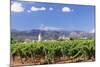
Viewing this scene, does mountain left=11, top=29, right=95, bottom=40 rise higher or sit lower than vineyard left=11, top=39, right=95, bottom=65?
higher

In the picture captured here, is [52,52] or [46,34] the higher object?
[46,34]

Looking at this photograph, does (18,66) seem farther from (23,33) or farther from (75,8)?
A: (75,8)

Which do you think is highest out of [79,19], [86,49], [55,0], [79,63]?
[55,0]

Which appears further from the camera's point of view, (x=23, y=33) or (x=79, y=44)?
(x=79, y=44)

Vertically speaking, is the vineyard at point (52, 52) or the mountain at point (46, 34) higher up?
the mountain at point (46, 34)

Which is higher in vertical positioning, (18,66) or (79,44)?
(79,44)

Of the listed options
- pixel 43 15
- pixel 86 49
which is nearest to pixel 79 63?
pixel 86 49
